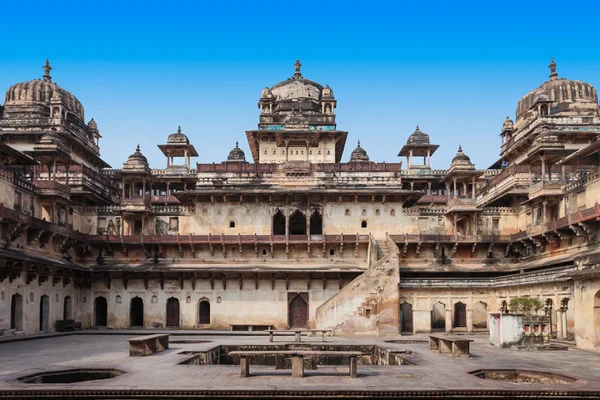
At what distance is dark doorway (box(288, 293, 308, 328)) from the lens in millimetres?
38812

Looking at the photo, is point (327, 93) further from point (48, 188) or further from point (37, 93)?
point (37, 93)

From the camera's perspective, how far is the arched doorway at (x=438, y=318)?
38.8 meters

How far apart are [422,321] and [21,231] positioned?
22969 millimetres

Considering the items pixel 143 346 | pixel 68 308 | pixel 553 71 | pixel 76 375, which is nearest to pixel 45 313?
pixel 68 308

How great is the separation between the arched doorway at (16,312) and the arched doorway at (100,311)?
8.64 m

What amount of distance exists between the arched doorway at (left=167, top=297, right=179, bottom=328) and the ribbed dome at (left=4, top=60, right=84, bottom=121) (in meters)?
24.9

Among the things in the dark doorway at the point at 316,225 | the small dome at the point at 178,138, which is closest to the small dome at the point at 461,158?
the dark doorway at the point at 316,225

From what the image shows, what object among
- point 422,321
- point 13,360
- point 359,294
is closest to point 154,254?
point 359,294

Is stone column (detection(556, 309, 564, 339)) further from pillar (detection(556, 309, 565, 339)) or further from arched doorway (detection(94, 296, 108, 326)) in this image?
arched doorway (detection(94, 296, 108, 326))

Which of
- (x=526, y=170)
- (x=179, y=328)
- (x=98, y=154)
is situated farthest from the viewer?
(x=98, y=154)

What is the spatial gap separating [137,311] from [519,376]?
29927mm

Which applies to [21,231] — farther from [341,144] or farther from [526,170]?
[526,170]

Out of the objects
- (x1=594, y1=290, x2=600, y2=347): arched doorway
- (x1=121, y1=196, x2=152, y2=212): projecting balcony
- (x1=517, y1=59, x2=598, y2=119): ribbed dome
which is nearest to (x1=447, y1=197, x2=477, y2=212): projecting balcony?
(x1=517, y1=59, x2=598, y2=119): ribbed dome

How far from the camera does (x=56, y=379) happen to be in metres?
15.8
